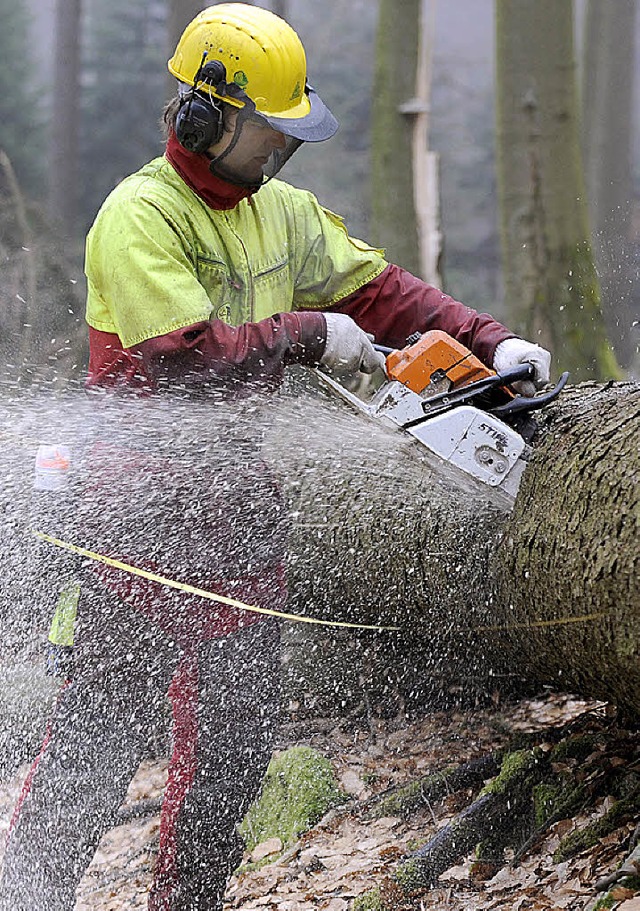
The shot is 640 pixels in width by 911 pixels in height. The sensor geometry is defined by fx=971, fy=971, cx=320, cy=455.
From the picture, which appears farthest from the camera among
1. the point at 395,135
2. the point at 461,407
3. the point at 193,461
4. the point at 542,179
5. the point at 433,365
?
the point at 395,135

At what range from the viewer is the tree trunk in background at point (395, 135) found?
8211 millimetres

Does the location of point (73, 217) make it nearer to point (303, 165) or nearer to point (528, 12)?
point (303, 165)

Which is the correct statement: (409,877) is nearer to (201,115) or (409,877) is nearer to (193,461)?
→ (193,461)

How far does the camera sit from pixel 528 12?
727cm

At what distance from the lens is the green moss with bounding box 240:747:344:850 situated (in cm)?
383

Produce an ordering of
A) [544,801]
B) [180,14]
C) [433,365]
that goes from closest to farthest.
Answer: [433,365] → [544,801] → [180,14]

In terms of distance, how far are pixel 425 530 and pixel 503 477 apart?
1.08ft

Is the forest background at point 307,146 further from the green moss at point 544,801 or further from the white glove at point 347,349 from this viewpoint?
the green moss at point 544,801

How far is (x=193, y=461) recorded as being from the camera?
3.10m

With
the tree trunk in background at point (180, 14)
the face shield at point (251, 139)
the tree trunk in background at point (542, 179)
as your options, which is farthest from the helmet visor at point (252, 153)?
the tree trunk in background at point (180, 14)

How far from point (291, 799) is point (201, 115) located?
2.64 m

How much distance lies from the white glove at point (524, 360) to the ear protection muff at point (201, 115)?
44.0 inches

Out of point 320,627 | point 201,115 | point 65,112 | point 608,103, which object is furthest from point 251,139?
point 65,112

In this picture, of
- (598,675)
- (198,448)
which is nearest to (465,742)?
(598,675)
